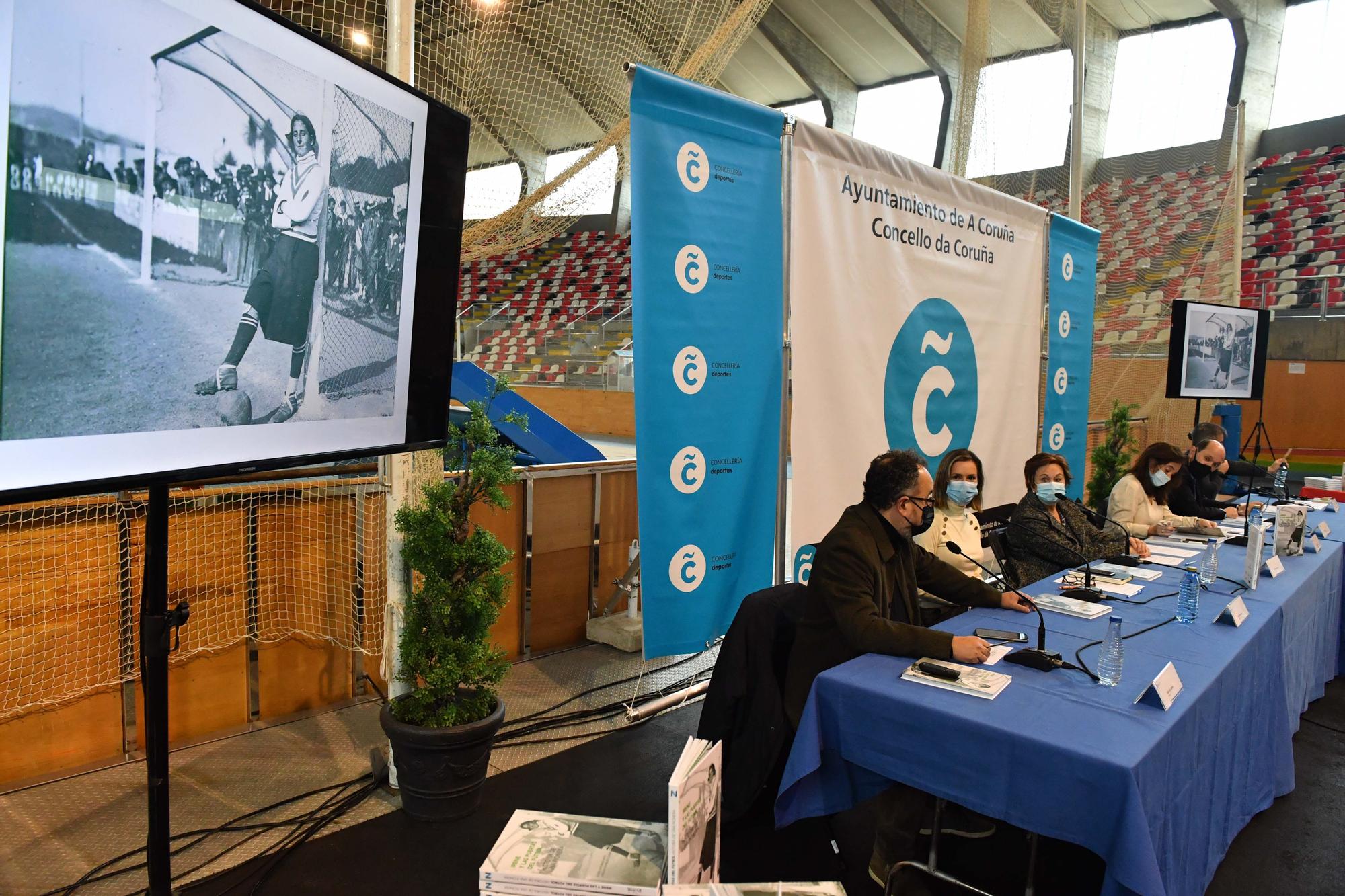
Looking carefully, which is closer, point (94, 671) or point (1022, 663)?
point (1022, 663)

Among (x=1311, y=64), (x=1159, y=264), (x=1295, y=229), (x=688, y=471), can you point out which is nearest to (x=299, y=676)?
(x=688, y=471)

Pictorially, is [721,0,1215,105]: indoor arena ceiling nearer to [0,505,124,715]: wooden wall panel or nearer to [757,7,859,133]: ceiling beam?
[757,7,859,133]: ceiling beam

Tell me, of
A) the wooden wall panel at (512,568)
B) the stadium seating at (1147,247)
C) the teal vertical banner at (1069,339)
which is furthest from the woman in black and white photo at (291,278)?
the stadium seating at (1147,247)

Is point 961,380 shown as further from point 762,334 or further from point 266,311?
point 266,311

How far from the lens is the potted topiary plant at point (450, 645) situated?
2594 millimetres

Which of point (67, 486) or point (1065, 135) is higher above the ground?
point (1065, 135)

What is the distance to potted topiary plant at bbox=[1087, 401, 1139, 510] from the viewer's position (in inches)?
247

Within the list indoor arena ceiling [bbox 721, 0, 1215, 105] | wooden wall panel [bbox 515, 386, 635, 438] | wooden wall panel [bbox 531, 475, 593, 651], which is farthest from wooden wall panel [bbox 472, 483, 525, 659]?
indoor arena ceiling [bbox 721, 0, 1215, 105]

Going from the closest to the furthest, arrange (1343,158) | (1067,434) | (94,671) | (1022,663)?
1. (1022,663)
2. (94,671)
3. (1067,434)
4. (1343,158)

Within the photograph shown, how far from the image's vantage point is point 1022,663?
2.16 m

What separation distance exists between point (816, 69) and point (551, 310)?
659cm

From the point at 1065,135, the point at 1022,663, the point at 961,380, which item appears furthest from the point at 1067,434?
the point at 1022,663

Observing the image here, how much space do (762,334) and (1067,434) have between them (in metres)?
3.55

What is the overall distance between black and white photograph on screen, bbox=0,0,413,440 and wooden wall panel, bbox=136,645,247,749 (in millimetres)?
1647
